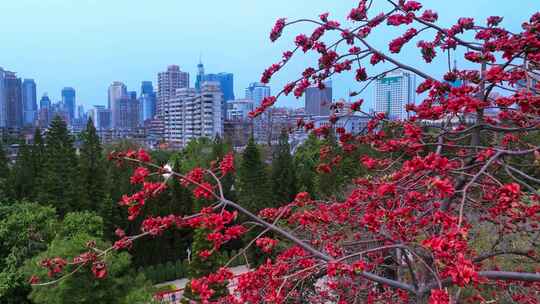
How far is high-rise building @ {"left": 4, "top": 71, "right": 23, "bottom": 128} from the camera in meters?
42.7

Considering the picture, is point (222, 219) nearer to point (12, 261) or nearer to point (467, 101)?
point (467, 101)

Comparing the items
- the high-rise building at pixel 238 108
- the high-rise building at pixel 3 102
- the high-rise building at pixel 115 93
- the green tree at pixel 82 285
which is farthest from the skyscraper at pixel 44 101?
the green tree at pixel 82 285

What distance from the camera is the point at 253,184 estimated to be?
1042 cm

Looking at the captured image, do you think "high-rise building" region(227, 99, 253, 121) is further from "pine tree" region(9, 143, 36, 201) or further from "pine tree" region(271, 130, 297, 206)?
"pine tree" region(271, 130, 297, 206)

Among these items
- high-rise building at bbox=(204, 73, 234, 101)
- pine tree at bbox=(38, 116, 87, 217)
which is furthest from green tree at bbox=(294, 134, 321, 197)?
high-rise building at bbox=(204, 73, 234, 101)

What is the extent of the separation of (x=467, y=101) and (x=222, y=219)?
37.5 inches

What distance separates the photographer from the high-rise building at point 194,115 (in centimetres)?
3238

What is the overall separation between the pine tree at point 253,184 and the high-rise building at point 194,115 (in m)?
19.9

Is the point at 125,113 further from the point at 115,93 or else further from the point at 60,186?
the point at 60,186

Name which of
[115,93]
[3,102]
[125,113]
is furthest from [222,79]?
[3,102]

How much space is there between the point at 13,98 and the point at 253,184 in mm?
44310

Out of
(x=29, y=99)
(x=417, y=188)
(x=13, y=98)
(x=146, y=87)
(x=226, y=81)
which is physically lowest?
(x=417, y=188)

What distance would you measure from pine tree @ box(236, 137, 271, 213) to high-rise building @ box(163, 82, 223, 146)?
19908 millimetres

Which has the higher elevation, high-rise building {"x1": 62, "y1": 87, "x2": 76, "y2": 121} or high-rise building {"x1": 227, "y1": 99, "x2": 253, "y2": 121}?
high-rise building {"x1": 62, "y1": 87, "x2": 76, "y2": 121}
